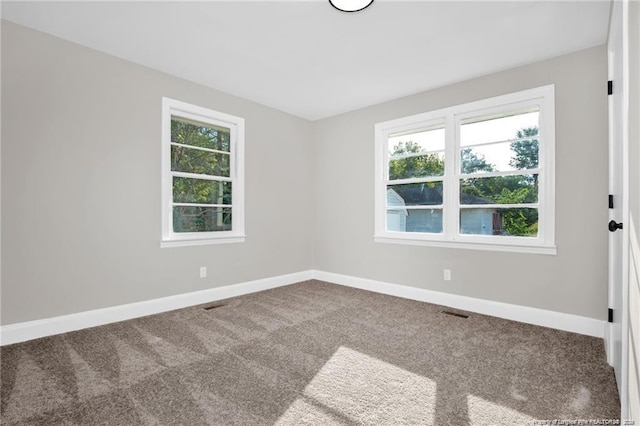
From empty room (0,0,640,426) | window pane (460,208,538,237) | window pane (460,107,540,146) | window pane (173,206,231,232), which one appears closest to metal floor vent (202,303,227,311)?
empty room (0,0,640,426)

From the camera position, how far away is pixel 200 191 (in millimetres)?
3941

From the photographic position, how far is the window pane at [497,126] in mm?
3341

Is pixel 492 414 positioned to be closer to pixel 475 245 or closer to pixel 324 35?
pixel 475 245

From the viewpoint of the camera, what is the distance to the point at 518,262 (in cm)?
333

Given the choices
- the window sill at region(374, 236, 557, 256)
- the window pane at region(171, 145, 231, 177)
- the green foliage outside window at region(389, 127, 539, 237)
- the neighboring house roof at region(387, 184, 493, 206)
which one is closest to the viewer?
the window sill at region(374, 236, 557, 256)

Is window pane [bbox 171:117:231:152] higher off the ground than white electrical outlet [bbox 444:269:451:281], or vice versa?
window pane [bbox 171:117:231:152]

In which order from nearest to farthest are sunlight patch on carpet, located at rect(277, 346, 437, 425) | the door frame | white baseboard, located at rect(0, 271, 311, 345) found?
the door frame → sunlight patch on carpet, located at rect(277, 346, 437, 425) → white baseboard, located at rect(0, 271, 311, 345)

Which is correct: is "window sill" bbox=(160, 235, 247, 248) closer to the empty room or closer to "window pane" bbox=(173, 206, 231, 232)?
the empty room

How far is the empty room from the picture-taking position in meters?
1.92

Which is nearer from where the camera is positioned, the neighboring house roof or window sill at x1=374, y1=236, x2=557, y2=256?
window sill at x1=374, y1=236, x2=557, y2=256

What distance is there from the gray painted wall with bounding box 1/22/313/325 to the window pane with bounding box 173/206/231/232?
0.24 metres

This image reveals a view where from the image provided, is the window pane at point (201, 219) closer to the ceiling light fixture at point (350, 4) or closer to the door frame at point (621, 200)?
the ceiling light fixture at point (350, 4)

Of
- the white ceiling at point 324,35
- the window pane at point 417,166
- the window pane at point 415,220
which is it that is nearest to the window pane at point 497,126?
the window pane at point 417,166

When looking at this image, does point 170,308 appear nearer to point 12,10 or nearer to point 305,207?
point 305,207
